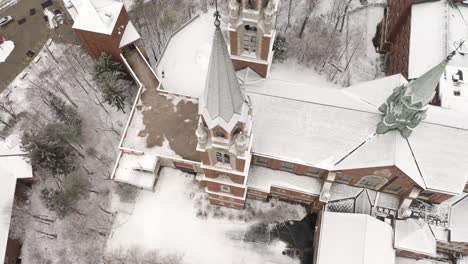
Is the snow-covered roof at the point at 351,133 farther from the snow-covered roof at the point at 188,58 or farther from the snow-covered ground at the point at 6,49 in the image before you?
the snow-covered ground at the point at 6,49

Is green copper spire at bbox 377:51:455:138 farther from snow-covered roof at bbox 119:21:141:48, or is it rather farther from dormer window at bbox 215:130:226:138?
snow-covered roof at bbox 119:21:141:48

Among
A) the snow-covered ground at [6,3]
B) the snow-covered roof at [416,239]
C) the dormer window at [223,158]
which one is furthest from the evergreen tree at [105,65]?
the snow-covered roof at [416,239]

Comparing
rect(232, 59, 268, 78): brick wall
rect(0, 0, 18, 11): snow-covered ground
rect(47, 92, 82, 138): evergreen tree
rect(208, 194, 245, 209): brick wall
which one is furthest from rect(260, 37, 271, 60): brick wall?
rect(0, 0, 18, 11): snow-covered ground

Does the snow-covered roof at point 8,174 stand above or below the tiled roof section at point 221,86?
below

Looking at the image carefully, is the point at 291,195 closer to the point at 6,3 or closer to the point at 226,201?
the point at 226,201

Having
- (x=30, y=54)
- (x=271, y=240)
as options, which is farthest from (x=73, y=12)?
(x=271, y=240)

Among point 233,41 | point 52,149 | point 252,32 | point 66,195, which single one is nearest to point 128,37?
point 52,149
